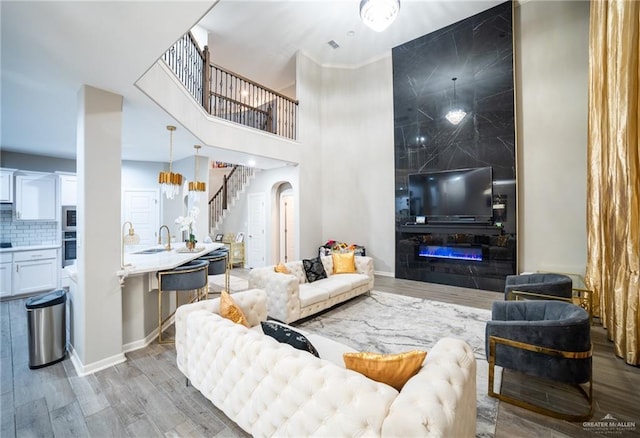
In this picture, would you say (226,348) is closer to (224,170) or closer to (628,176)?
(628,176)

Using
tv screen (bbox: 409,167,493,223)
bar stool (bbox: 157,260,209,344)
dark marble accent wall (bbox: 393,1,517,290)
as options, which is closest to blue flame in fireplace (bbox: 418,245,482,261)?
dark marble accent wall (bbox: 393,1,517,290)

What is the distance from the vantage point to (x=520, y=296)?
10.8ft

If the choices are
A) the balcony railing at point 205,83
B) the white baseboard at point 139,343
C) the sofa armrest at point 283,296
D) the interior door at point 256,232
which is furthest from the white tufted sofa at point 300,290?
the interior door at point 256,232

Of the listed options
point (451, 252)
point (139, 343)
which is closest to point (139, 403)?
point (139, 343)

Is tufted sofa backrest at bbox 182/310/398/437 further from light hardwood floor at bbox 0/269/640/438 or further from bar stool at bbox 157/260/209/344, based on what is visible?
bar stool at bbox 157/260/209/344

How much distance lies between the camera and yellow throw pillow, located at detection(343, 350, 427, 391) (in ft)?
4.50

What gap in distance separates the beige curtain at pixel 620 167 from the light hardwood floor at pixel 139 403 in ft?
1.51

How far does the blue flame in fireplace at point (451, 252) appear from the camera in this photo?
5559mm

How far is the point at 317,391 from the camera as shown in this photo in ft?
4.09

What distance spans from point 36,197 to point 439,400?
7133 millimetres

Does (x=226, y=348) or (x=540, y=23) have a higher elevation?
(x=540, y=23)

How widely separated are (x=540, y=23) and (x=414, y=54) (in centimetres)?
229

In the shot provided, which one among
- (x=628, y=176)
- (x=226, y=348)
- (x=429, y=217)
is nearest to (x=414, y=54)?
(x=429, y=217)

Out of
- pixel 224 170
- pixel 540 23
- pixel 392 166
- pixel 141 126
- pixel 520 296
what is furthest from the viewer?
pixel 224 170
